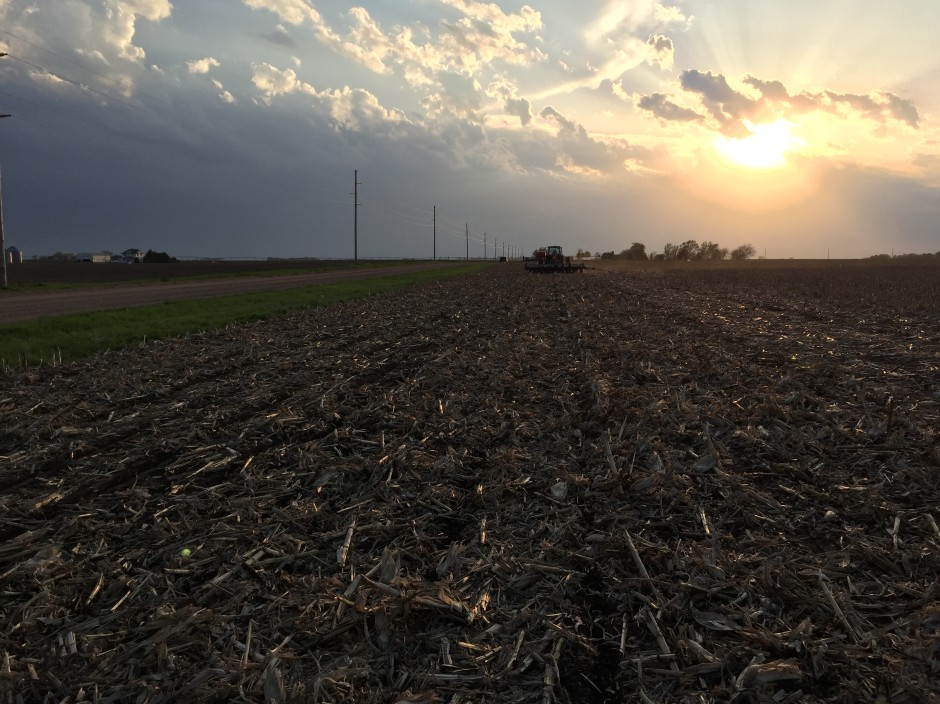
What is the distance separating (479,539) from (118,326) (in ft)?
60.6

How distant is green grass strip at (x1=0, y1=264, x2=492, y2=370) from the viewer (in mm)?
14231

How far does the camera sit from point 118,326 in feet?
61.0

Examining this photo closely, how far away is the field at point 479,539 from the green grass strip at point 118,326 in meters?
4.09

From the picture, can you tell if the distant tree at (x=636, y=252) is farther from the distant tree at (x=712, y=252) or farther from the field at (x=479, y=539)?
the field at (x=479, y=539)

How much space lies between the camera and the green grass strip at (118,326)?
1423cm

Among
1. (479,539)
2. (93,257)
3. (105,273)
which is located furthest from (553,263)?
(93,257)

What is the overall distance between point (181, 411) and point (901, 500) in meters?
9.70

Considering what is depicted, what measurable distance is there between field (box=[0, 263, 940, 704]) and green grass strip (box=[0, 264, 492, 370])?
409 centimetres

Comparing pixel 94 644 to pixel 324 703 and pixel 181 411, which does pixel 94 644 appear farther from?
pixel 181 411

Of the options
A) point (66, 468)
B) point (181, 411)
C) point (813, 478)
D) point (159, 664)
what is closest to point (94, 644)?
point (159, 664)

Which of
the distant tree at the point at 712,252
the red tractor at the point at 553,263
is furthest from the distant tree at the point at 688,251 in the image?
the red tractor at the point at 553,263

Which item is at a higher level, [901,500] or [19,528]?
[901,500]

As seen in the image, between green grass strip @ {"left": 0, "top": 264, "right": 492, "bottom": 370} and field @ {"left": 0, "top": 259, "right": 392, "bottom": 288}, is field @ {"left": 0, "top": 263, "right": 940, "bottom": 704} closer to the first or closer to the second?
green grass strip @ {"left": 0, "top": 264, "right": 492, "bottom": 370}

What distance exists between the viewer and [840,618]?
11.8 feet
